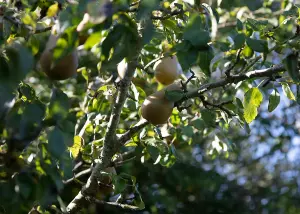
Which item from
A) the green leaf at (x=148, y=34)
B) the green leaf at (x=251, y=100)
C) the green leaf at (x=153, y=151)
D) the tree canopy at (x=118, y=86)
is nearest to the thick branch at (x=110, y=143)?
the tree canopy at (x=118, y=86)

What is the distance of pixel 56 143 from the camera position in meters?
0.85

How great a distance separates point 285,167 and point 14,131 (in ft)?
10.2

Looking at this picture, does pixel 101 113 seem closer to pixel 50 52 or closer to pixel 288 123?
pixel 50 52

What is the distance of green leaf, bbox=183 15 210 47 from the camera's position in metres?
0.94

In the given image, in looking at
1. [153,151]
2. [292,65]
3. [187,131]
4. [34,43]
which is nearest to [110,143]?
[153,151]

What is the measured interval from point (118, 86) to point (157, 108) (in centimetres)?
10

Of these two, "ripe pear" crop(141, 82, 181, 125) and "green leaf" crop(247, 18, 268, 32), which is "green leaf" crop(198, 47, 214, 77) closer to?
"green leaf" crop(247, 18, 268, 32)

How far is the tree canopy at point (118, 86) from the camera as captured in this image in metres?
0.87

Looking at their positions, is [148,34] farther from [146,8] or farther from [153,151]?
[153,151]

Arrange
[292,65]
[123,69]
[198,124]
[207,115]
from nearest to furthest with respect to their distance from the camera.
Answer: [292,65]
[123,69]
[207,115]
[198,124]

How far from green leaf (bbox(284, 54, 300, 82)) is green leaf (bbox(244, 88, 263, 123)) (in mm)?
241

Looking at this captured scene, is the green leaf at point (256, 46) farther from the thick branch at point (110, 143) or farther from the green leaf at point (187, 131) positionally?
the green leaf at point (187, 131)

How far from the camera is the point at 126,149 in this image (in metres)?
1.86

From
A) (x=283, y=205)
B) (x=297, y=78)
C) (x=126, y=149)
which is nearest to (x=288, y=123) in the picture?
(x=283, y=205)
